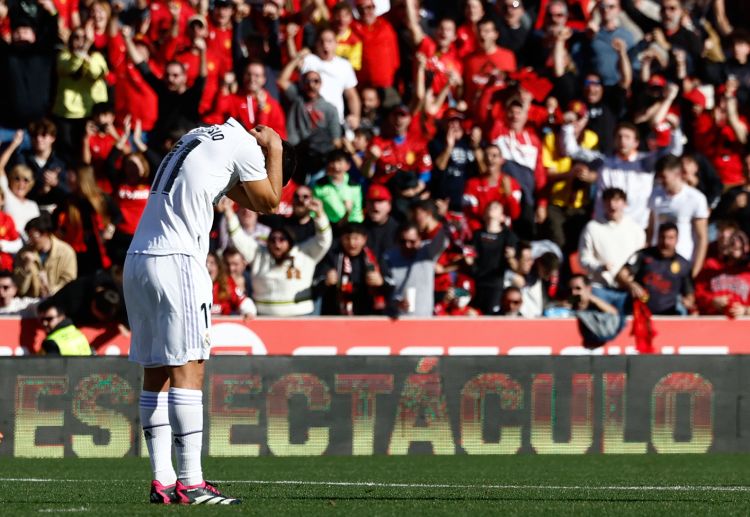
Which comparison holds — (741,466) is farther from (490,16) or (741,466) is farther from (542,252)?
(490,16)

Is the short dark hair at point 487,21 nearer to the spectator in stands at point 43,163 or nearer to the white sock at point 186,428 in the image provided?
the spectator in stands at point 43,163

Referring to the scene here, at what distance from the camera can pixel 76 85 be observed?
15.9 metres

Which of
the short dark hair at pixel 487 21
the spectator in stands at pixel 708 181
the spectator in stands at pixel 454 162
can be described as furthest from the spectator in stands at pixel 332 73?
the spectator in stands at pixel 708 181

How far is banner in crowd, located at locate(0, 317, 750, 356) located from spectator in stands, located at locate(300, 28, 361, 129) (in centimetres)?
331

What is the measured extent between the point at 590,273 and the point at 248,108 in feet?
13.3

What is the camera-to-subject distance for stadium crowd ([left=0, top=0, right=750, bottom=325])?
14.3 m

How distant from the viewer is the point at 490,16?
59.8ft

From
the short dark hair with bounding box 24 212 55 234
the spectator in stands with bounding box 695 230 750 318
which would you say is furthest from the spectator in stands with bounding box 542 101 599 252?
the short dark hair with bounding box 24 212 55 234

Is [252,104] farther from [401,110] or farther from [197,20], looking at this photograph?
[401,110]

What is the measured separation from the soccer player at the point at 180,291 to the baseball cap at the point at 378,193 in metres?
7.42

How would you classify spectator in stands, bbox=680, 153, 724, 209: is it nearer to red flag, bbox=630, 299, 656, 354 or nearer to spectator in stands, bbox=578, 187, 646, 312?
spectator in stands, bbox=578, 187, 646, 312

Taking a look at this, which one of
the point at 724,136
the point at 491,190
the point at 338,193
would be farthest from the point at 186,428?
the point at 724,136

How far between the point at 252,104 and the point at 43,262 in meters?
3.11

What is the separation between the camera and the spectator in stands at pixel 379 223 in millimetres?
14719
